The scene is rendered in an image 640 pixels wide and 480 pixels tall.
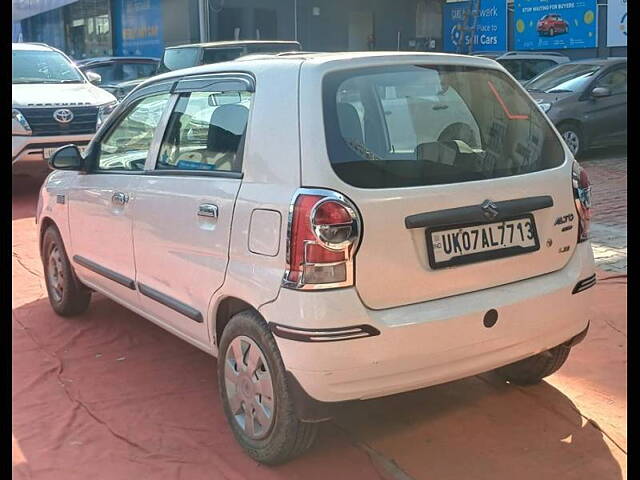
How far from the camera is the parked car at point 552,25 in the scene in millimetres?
21448

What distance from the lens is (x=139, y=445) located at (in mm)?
3535

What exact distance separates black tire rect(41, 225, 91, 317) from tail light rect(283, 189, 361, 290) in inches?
110

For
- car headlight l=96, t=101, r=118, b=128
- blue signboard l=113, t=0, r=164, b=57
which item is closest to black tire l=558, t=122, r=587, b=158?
car headlight l=96, t=101, r=118, b=128

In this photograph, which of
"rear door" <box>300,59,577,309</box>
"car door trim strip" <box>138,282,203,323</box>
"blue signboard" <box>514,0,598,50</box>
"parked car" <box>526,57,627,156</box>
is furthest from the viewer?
"blue signboard" <box>514,0,598,50</box>

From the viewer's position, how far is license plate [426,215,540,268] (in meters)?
3.02

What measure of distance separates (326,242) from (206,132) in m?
1.17

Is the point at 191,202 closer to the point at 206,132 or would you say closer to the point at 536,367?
the point at 206,132

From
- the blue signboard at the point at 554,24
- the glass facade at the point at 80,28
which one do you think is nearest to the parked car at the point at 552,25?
the blue signboard at the point at 554,24

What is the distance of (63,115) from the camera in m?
9.88

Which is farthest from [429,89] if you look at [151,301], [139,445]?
[139,445]

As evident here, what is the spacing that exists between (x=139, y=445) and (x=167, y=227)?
1.06 m

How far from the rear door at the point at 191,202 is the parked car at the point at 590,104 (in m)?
8.57

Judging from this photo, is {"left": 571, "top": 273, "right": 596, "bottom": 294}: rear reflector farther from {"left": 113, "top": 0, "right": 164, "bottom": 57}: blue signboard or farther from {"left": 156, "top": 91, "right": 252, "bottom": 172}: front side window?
{"left": 113, "top": 0, "right": 164, "bottom": 57}: blue signboard
